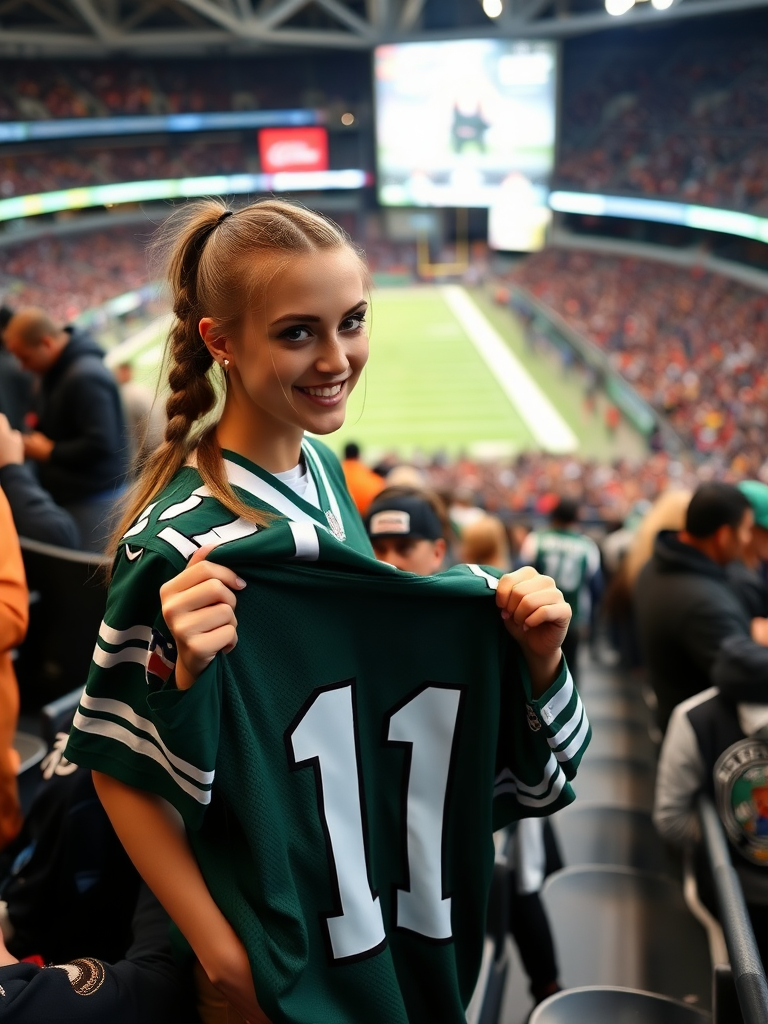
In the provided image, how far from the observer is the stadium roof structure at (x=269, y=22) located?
73.6ft

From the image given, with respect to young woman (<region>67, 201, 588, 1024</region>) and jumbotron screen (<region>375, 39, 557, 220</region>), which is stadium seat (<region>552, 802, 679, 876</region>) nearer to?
young woman (<region>67, 201, 588, 1024</region>)

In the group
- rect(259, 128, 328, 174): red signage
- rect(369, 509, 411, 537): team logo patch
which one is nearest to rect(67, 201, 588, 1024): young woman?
rect(369, 509, 411, 537): team logo patch

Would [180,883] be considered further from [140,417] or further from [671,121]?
[671,121]

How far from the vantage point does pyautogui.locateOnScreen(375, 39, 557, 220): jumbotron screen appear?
79.9 feet

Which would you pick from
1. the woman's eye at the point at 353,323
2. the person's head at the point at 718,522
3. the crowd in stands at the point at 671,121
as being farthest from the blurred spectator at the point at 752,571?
the crowd in stands at the point at 671,121

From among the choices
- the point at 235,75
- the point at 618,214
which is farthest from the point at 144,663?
the point at 235,75

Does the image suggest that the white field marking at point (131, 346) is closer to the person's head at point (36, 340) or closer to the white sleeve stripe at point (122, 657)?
the person's head at point (36, 340)

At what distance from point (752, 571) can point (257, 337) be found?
2.73m

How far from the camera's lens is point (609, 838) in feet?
10.1

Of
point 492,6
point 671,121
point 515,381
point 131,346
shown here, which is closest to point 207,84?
point 131,346

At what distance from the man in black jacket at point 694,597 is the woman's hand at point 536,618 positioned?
170cm

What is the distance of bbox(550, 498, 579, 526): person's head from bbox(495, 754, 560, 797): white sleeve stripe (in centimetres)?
344

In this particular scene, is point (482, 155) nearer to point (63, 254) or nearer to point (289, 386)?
point (63, 254)

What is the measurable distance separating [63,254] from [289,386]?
1074 inches
